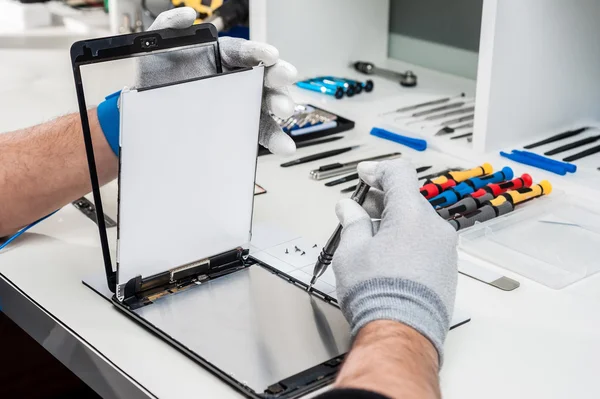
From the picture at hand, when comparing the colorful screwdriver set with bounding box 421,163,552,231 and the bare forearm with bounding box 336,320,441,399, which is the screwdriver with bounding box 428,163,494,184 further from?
the bare forearm with bounding box 336,320,441,399

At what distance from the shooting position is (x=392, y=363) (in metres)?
0.66

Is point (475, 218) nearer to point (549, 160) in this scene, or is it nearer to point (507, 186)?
point (507, 186)

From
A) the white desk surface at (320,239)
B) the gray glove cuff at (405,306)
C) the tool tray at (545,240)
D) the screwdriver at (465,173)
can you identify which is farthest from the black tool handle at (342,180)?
the gray glove cuff at (405,306)

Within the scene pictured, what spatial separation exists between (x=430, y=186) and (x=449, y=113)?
376 millimetres

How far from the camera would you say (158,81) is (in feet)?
2.82

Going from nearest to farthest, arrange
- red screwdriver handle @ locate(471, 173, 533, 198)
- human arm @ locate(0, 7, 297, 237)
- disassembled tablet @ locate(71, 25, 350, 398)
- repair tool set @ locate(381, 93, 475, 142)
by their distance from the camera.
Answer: disassembled tablet @ locate(71, 25, 350, 398) → human arm @ locate(0, 7, 297, 237) → red screwdriver handle @ locate(471, 173, 533, 198) → repair tool set @ locate(381, 93, 475, 142)

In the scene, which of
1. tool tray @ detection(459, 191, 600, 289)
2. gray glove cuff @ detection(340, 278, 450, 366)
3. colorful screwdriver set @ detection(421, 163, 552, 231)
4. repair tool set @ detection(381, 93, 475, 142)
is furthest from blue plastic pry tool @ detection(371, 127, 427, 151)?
gray glove cuff @ detection(340, 278, 450, 366)

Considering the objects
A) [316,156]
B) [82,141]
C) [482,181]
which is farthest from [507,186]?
[82,141]

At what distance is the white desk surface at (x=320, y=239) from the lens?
2.40 feet

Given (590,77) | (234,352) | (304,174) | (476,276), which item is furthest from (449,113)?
(234,352)

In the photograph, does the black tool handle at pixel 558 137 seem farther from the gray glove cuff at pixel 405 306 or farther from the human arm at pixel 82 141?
the gray glove cuff at pixel 405 306

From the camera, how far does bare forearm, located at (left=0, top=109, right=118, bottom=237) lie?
996 millimetres

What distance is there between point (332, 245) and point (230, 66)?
23 centimetres

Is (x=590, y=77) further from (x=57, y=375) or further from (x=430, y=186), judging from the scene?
(x=57, y=375)
